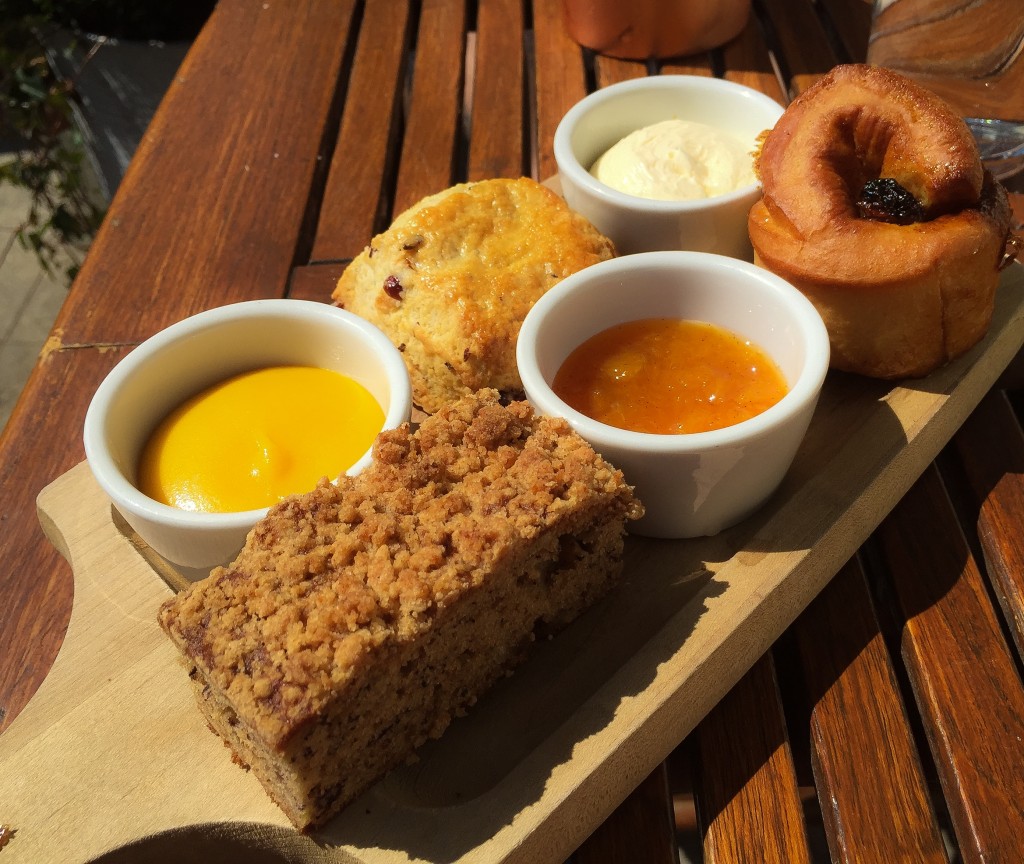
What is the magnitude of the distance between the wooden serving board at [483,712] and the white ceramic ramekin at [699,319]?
0.50 ft

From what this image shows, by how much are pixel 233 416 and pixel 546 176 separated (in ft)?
5.82

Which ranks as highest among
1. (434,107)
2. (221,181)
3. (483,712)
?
→ (221,181)

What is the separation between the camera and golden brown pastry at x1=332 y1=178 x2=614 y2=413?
2383 millimetres

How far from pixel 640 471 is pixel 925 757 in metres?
1.03

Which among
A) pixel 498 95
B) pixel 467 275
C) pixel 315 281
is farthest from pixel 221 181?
pixel 467 275

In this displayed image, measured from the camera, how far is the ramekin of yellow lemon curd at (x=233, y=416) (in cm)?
205

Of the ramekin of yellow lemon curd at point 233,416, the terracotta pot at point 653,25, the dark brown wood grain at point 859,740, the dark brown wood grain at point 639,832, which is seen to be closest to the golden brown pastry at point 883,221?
the dark brown wood grain at point 859,740

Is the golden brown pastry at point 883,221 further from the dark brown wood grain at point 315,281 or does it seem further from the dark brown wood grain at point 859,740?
the dark brown wood grain at point 315,281

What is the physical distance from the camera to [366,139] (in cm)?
371

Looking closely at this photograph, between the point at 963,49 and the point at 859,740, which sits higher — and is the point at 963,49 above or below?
above

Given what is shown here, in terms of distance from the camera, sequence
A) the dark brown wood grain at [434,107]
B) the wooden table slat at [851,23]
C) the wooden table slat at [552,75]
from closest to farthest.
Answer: the dark brown wood grain at [434,107]
the wooden table slat at [552,75]
the wooden table slat at [851,23]

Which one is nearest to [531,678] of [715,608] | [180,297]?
[715,608]

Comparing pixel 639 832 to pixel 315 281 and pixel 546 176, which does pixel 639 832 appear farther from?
pixel 546 176

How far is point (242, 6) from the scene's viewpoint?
14.6ft
